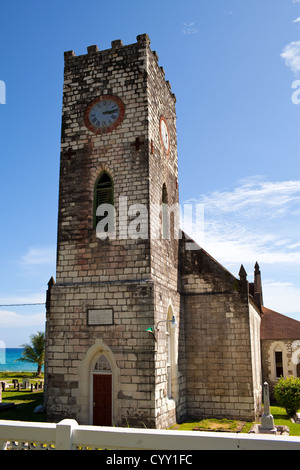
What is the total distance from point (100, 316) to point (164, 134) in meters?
8.09

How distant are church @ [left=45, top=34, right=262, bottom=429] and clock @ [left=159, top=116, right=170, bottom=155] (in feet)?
0.30

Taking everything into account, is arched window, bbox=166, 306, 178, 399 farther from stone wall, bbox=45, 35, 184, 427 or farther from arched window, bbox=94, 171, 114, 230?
arched window, bbox=94, 171, 114, 230

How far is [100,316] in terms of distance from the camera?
13.6 metres

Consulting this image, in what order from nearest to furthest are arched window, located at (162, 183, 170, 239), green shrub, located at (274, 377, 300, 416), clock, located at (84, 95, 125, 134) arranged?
clock, located at (84, 95, 125, 134) → arched window, located at (162, 183, 170, 239) → green shrub, located at (274, 377, 300, 416)

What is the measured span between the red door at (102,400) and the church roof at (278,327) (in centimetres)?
1378

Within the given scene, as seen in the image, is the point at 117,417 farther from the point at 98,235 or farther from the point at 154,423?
the point at 98,235

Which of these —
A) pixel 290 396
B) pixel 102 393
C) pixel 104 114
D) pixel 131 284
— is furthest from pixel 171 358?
pixel 104 114

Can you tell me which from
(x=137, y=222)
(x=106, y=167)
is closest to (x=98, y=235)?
(x=137, y=222)

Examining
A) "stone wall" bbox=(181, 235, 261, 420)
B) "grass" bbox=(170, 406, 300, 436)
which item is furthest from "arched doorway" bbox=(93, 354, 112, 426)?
"stone wall" bbox=(181, 235, 261, 420)

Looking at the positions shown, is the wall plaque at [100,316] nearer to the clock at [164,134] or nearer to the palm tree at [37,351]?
the clock at [164,134]

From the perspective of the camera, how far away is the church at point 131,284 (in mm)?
13109

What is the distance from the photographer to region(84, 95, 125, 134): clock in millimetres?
15117

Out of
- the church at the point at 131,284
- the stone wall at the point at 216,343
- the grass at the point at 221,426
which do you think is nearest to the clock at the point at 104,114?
the church at the point at 131,284

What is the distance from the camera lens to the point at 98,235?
47.1 feet
